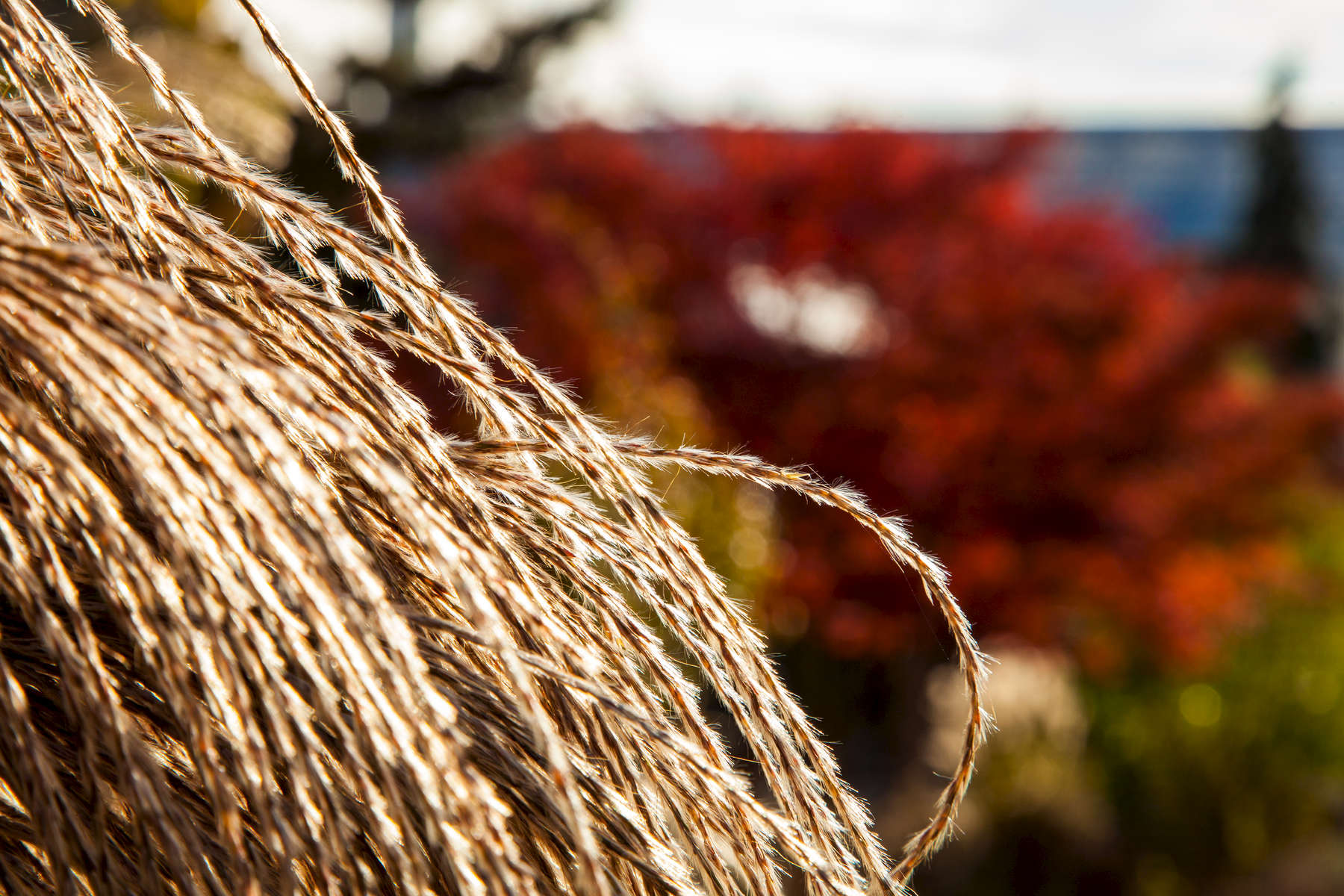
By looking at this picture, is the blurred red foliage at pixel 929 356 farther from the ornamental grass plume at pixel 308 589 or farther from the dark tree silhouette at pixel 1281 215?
the dark tree silhouette at pixel 1281 215

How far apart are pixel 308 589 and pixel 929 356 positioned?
211 inches

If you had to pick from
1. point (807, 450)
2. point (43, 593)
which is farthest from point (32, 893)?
point (807, 450)

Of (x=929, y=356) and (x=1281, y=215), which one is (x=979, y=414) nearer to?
(x=929, y=356)

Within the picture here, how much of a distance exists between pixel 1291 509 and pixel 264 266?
9.00 meters

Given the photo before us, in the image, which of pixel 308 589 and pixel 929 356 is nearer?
pixel 308 589

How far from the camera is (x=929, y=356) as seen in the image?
19.3ft

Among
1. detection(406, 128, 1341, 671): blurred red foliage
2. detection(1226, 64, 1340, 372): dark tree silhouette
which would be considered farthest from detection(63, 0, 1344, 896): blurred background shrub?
detection(1226, 64, 1340, 372): dark tree silhouette

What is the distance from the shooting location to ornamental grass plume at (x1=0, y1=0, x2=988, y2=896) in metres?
0.74

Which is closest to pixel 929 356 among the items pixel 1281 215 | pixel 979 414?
pixel 979 414

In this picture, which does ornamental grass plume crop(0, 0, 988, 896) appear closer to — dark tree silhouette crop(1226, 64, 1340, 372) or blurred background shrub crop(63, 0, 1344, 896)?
blurred background shrub crop(63, 0, 1344, 896)

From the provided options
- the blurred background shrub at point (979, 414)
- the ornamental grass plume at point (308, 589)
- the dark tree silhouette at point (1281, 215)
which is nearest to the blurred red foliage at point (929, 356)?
the blurred background shrub at point (979, 414)

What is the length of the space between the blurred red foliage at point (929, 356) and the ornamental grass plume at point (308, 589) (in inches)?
188

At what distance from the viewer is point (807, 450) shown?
5.96m

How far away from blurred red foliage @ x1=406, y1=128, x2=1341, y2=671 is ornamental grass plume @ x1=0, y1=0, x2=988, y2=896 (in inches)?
188
